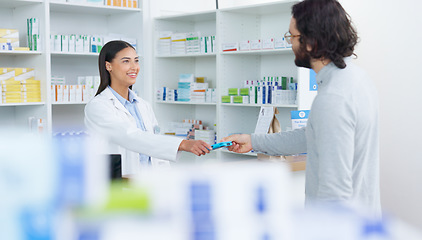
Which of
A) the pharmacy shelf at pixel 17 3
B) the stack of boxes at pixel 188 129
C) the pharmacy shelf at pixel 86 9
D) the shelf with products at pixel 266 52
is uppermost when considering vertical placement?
the pharmacy shelf at pixel 86 9

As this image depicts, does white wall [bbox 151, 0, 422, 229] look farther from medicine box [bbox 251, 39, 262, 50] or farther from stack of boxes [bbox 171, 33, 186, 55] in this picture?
stack of boxes [bbox 171, 33, 186, 55]

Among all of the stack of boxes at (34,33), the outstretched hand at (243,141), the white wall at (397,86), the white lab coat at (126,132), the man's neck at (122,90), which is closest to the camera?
the outstretched hand at (243,141)

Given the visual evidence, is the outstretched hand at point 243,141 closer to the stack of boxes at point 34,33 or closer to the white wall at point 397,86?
the white wall at point 397,86

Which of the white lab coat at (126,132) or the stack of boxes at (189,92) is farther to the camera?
the stack of boxes at (189,92)

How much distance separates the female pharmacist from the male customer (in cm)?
84

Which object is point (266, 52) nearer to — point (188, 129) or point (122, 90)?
point (188, 129)

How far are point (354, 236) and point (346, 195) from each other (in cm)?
96

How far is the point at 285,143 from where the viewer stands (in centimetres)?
214

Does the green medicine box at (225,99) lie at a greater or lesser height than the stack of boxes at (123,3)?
lesser

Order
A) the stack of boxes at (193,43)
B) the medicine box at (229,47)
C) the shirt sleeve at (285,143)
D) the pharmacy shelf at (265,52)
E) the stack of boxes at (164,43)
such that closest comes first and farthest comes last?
the shirt sleeve at (285,143) < the pharmacy shelf at (265,52) < the medicine box at (229,47) < the stack of boxes at (193,43) < the stack of boxes at (164,43)

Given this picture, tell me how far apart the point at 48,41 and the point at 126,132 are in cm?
222

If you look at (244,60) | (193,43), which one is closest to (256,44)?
(244,60)

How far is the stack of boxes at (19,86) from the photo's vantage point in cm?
441

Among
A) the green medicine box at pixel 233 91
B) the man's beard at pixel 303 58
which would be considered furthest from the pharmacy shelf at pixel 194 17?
the man's beard at pixel 303 58
